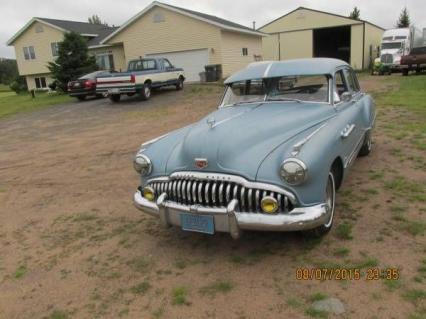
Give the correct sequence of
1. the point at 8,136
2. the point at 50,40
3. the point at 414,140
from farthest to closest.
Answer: the point at 50,40
the point at 8,136
the point at 414,140

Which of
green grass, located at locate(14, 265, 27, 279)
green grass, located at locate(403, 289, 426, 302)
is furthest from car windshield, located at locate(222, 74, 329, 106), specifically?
green grass, located at locate(14, 265, 27, 279)

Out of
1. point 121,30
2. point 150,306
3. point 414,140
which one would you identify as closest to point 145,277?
point 150,306

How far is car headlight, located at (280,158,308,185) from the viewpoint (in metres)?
3.39

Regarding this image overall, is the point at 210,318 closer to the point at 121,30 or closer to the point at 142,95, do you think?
the point at 142,95

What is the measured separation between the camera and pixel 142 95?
18.0m

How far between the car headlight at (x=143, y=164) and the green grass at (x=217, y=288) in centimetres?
132

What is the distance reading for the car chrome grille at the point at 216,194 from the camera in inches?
136

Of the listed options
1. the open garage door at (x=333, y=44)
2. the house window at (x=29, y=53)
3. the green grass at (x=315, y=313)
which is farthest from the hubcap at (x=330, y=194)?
the open garage door at (x=333, y=44)

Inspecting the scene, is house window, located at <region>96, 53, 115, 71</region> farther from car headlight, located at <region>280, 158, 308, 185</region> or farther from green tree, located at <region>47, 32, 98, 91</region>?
car headlight, located at <region>280, 158, 308, 185</region>

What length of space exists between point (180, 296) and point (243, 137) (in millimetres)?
1512

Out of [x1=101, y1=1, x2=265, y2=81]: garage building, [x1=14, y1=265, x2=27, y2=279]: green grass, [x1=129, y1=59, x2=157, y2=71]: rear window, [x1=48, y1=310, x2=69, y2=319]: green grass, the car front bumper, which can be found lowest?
[x1=14, y1=265, x2=27, y2=279]: green grass

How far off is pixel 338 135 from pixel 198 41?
22585 millimetres

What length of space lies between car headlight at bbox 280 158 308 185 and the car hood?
0.80 ft

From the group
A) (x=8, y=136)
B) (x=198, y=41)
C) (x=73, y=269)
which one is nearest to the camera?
(x=73, y=269)
